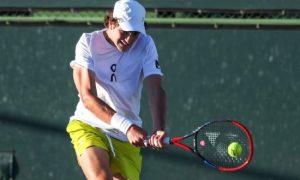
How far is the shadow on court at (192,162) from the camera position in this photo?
7449 millimetres

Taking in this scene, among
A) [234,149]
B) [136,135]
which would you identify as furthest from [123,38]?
[234,149]

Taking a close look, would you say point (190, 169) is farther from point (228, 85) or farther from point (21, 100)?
point (21, 100)

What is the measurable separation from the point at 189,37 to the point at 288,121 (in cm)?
90

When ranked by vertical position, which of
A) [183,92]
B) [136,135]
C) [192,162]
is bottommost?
[192,162]

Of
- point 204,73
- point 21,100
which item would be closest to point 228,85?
point 204,73

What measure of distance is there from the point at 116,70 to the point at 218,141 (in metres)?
0.67

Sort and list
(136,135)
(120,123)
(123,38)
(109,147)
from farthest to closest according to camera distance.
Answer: (109,147)
(123,38)
(120,123)
(136,135)

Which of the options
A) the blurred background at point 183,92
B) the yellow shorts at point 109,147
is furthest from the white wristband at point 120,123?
the blurred background at point 183,92

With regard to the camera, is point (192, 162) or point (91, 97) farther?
point (192, 162)

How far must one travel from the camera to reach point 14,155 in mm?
7566

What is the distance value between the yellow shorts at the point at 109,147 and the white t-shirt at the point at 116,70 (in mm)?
39

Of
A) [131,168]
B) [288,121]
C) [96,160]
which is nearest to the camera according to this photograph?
[96,160]

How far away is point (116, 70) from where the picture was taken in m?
5.78

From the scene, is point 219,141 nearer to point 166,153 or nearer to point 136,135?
point 136,135
